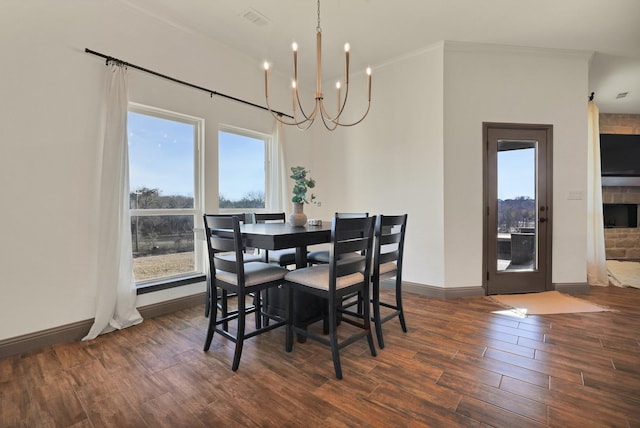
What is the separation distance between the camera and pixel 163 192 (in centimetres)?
307

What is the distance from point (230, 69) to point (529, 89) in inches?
144

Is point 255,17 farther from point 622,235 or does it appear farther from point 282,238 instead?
point 622,235

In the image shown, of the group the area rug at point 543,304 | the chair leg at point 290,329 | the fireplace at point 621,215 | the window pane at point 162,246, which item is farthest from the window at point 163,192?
the fireplace at point 621,215

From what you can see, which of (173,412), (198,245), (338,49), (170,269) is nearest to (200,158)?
(198,245)

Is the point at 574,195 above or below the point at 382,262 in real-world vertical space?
above

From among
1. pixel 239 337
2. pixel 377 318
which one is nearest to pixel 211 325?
pixel 239 337

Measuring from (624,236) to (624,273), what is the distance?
193cm

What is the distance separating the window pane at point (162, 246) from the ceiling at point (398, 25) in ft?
6.59

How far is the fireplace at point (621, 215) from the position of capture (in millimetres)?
6051

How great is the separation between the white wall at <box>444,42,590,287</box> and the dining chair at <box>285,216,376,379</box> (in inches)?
72.6

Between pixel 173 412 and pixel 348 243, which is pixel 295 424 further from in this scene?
pixel 348 243

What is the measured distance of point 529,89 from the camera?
3648 millimetres

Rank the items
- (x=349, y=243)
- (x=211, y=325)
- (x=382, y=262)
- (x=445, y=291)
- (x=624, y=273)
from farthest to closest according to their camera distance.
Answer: (x=624, y=273)
(x=445, y=291)
(x=382, y=262)
(x=211, y=325)
(x=349, y=243)

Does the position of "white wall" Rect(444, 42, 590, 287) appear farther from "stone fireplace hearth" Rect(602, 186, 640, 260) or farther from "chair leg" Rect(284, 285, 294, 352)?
"stone fireplace hearth" Rect(602, 186, 640, 260)
